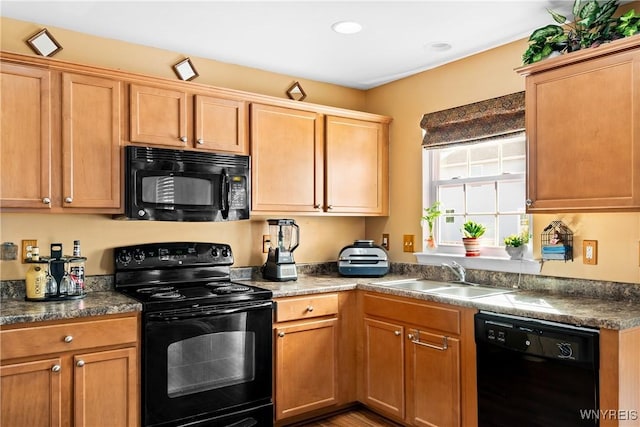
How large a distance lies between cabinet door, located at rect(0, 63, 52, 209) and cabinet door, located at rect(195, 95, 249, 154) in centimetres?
81

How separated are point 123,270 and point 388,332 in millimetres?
1661

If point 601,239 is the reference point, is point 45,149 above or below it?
above

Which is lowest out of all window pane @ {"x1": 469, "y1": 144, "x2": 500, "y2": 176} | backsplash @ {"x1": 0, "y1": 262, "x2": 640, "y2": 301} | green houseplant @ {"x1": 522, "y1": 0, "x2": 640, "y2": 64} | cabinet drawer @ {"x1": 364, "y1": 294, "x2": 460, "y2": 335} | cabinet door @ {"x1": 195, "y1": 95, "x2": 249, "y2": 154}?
cabinet drawer @ {"x1": 364, "y1": 294, "x2": 460, "y2": 335}

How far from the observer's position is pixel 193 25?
9.02ft

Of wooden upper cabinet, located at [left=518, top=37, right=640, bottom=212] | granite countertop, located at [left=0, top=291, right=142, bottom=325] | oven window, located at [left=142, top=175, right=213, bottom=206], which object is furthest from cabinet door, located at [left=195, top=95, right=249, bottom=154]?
wooden upper cabinet, located at [left=518, top=37, right=640, bottom=212]

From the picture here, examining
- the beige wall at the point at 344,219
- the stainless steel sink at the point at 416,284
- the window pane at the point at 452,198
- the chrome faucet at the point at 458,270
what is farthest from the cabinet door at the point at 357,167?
the chrome faucet at the point at 458,270

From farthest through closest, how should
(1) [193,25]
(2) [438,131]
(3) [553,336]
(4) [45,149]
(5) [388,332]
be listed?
(2) [438,131], (5) [388,332], (1) [193,25], (4) [45,149], (3) [553,336]

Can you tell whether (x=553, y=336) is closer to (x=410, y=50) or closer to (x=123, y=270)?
(x=410, y=50)

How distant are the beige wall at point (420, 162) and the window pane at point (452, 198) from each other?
17cm

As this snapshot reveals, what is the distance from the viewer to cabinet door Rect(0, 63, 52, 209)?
2416 millimetres

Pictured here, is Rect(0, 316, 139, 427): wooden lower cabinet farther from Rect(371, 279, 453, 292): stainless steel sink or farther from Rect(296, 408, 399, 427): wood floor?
Rect(371, 279, 453, 292): stainless steel sink

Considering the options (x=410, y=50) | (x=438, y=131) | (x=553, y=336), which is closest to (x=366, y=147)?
(x=438, y=131)

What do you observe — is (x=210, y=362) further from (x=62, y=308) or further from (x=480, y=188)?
(x=480, y=188)

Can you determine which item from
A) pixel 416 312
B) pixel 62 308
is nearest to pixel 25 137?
pixel 62 308
